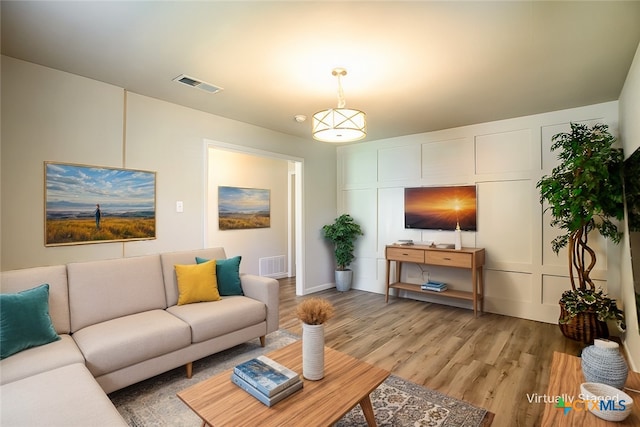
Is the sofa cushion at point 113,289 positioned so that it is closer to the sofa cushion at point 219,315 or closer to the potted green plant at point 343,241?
the sofa cushion at point 219,315

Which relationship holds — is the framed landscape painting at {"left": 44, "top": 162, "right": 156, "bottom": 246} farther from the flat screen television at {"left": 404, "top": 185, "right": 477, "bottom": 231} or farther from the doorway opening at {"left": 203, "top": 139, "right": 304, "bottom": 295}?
the flat screen television at {"left": 404, "top": 185, "right": 477, "bottom": 231}

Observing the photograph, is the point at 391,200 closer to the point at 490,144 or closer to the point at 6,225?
the point at 490,144

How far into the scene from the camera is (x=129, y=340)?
207cm

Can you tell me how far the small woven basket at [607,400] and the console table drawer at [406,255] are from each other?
2.94 meters

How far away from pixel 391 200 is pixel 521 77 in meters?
2.53

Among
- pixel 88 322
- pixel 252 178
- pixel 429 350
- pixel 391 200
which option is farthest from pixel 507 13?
pixel 252 178

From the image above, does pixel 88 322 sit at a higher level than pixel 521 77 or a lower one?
lower

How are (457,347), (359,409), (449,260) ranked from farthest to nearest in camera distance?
(449,260) → (457,347) → (359,409)

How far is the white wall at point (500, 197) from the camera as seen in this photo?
3.62 metres

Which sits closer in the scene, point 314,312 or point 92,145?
point 314,312

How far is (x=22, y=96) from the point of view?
2471 millimetres

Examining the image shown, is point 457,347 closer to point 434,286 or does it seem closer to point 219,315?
point 434,286

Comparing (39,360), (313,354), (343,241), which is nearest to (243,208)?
(343,241)

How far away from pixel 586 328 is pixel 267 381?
307cm
